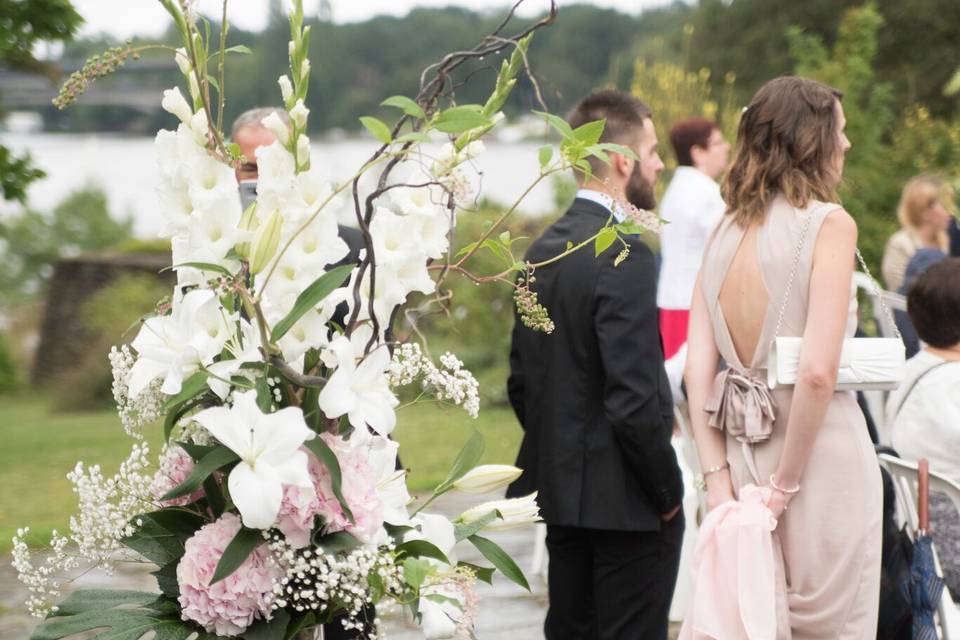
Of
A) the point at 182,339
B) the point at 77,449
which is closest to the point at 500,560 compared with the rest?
the point at 182,339

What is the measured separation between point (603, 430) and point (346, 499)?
2.02m

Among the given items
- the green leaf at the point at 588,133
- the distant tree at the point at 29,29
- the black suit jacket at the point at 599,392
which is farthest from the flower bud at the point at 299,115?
the distant tree at the point at 29,29

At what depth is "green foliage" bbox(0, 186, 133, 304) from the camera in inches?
1241

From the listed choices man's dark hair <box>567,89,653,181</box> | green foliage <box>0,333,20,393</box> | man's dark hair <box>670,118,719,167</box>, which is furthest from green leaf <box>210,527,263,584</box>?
green foliage <box>0,333,20,393</box>

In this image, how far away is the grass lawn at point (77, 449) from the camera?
9164 mm

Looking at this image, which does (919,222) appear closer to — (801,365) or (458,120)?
(801,365)

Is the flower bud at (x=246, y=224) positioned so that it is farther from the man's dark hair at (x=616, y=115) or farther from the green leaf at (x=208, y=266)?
the man's dark hair at (x=616, y=115)

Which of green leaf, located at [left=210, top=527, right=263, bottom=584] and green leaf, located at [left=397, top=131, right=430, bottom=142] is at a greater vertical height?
green leaf, located at [left=397, top=131, right=430, bottom=142]

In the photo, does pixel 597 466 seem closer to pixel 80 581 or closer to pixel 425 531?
pixel 425 531

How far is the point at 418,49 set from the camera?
86.4 feet

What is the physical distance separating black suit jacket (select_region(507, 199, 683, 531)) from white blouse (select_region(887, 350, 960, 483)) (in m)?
0.97

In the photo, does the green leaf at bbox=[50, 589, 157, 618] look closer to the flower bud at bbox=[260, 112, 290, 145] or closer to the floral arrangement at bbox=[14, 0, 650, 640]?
the floral arrangement at bbox=[14, 0, 650, 640]

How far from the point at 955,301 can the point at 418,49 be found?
23.2 metres

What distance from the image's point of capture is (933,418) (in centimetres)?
400
